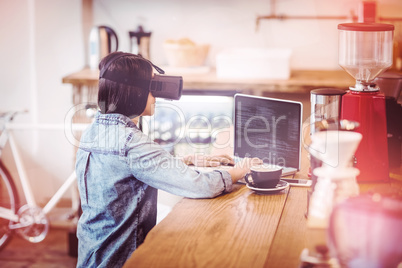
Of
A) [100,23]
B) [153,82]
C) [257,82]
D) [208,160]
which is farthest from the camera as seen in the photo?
[100,23]

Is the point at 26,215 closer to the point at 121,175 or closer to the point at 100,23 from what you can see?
the point at 100,23

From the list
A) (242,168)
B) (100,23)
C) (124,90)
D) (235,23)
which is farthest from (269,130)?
(100,23)

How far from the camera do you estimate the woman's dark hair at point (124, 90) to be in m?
1.83

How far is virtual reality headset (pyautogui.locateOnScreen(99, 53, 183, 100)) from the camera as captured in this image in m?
1.83

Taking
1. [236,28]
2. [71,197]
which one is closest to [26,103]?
[71,197]

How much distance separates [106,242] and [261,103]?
0.82 metres

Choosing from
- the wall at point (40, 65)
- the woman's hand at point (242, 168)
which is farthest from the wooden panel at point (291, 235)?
the wall at point (40, 65)

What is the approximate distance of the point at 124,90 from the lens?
1.84m

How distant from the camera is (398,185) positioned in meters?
2.02

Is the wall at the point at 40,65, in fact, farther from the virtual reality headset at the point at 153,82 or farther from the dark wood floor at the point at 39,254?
the virtual reality headset at the point at 153,82

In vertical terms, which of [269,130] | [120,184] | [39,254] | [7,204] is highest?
[269,130]

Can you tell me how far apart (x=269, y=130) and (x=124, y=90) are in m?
0.65

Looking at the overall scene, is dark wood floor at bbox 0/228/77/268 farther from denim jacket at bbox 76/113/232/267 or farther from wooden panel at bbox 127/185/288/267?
wooden panel at bbox 127/185/288/267

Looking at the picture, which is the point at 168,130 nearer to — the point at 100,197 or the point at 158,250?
the point at 100,197
